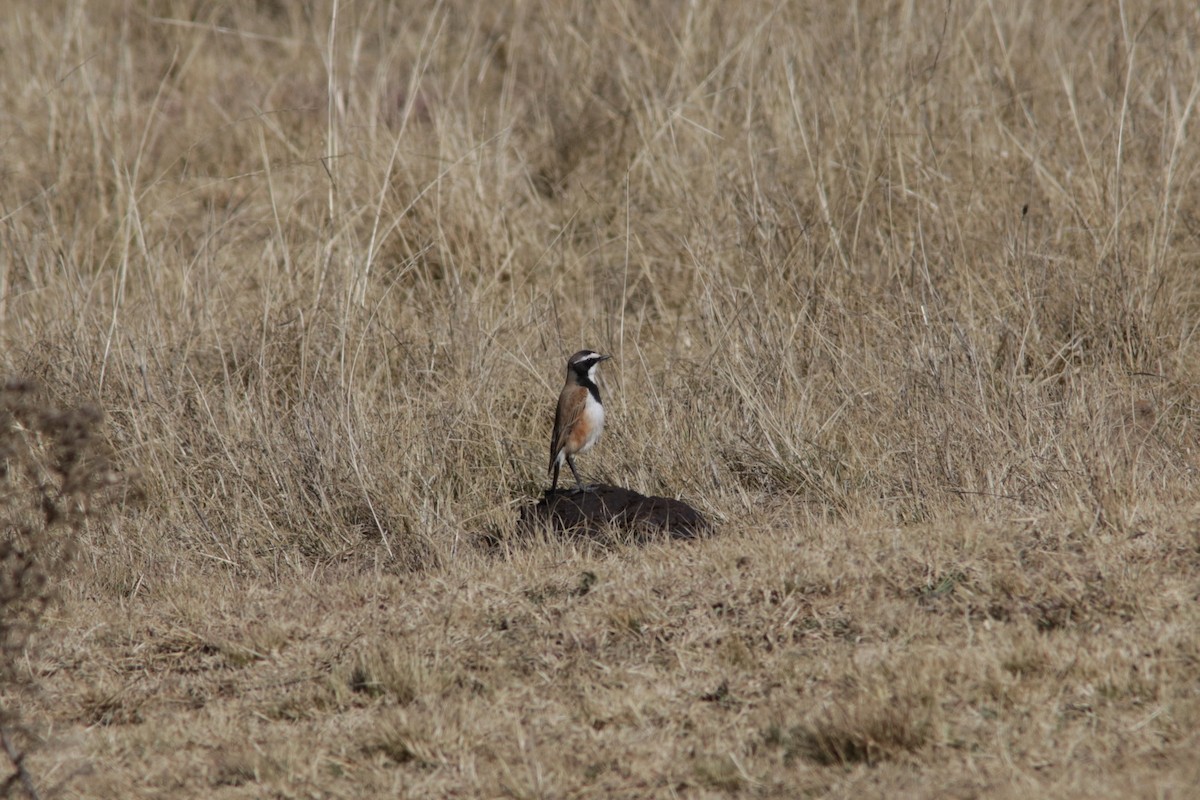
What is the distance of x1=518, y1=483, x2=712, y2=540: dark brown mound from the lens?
5.67 metres

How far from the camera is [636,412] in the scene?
6.80 metres

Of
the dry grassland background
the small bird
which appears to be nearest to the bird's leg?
the small bird

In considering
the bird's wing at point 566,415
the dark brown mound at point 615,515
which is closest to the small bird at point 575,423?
the bird's wing at point 566,415

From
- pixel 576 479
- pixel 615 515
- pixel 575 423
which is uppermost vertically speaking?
pixel 575 423

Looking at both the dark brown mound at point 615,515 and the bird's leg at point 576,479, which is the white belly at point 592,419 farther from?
the dark brown mound at point 615,515

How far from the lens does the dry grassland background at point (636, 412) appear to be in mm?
4199

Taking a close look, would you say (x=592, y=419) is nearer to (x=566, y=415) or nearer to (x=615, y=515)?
(x=566, y=415)

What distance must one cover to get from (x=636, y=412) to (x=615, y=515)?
115cm

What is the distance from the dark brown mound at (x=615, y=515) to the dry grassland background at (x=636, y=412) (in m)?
0.16

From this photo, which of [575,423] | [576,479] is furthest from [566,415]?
[576,479]

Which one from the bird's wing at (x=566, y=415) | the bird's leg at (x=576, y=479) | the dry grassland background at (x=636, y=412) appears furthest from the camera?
the bird's wing at (x=566, y=415)

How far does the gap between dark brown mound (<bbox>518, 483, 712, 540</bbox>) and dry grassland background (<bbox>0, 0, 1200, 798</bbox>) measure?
0.51 feet

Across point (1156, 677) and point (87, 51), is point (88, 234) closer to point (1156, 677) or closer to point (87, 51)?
point (87, 51)

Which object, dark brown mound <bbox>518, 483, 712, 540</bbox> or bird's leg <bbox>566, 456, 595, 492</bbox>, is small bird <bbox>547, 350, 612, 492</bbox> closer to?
bird's leg <bbox>566, 456, 595, 492</bbox>
